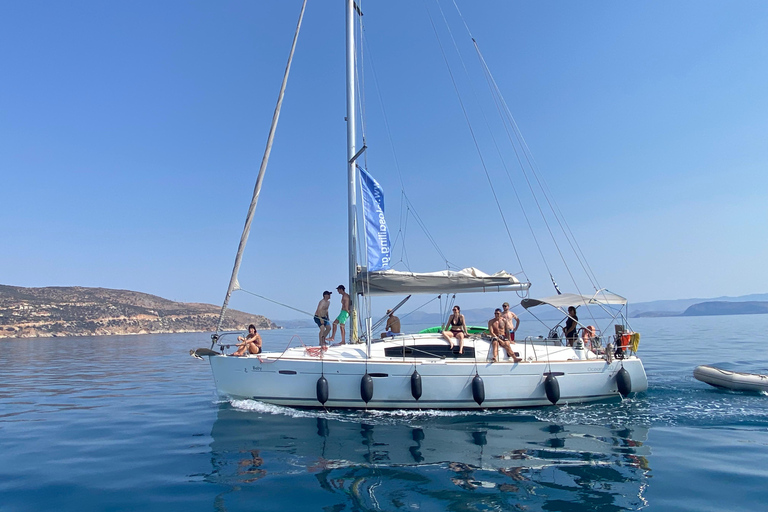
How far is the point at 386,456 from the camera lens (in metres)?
8.59

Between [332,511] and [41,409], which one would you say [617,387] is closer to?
[332,511]

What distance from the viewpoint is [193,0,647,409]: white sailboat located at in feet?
39.9

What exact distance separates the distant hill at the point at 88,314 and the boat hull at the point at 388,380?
78798 millimetres

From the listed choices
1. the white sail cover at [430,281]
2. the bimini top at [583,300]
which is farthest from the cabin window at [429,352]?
the bimini top at [583,300]

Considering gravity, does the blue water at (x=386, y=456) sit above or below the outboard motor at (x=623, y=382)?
below

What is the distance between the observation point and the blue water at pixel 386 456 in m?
6.67

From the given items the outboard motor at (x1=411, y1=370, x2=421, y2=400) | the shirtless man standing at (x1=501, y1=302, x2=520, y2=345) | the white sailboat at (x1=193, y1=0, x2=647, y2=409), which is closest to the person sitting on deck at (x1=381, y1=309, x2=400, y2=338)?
the white sailboat at (x1=193, y1=0, x2=647, y2=409)

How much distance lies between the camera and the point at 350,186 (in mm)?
14336

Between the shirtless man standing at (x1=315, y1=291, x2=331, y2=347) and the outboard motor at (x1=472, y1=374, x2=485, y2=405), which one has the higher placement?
the shirtless man standing at (x1=315, y1=291, x2=331, y2=347)

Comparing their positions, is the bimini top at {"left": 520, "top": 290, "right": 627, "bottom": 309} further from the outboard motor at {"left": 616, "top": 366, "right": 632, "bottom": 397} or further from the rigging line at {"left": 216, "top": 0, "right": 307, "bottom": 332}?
the rigging line at {"left": 216, "top": 0, "right": 307, "bottom": 332}

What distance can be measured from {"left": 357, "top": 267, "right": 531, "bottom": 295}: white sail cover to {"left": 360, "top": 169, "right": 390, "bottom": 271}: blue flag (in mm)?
484

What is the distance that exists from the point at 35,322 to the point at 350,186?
278ft

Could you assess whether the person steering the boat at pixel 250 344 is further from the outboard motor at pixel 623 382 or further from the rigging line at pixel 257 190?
the outboard motor at pixel 623 382

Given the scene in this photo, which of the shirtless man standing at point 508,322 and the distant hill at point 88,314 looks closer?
the shirtless man standing at point 508,322
